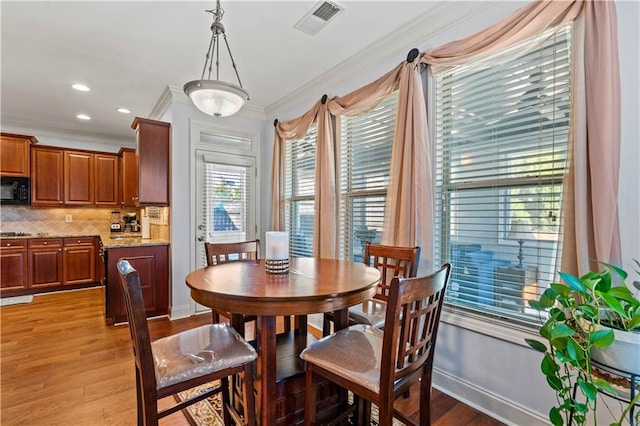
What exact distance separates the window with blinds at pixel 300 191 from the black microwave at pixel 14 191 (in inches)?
167

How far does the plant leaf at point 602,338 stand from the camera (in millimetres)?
937

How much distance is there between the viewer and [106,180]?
5.28m

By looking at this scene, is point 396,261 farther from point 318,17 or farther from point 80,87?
point 80,87

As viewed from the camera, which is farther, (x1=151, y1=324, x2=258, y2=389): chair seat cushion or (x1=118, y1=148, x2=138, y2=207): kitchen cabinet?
(x1=118, y1=148, x2=138, y2=207): kitchen cabinet

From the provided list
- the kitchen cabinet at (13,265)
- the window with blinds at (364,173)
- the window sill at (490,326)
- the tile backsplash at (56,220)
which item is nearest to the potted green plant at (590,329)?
the window sill at (490,326)

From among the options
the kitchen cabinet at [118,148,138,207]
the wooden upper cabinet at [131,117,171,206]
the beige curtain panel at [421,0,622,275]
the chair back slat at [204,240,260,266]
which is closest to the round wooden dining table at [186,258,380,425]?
the chair back slat at [204,240,260,266]

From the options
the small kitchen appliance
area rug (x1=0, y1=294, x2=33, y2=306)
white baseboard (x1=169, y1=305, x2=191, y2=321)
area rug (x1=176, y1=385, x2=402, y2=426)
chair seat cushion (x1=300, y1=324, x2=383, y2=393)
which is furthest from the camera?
the small kitchen appliance

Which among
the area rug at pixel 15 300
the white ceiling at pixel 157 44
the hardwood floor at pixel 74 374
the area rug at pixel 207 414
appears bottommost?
the area rug at pixel 207 414

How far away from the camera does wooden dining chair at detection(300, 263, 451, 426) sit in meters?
1.20

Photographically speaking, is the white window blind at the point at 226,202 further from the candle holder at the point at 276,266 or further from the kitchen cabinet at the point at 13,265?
the kitchen cabinet at the point at 13,265

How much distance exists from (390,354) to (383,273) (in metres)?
1.11

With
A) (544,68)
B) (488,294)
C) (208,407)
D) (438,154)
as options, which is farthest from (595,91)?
(208,407)

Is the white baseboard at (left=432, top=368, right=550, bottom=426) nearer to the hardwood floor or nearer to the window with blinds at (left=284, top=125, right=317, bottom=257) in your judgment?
the hardwood floor

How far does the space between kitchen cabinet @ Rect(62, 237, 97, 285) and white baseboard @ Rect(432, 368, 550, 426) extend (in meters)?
5.52
